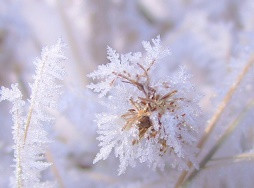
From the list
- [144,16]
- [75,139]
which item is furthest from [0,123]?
[144,16]

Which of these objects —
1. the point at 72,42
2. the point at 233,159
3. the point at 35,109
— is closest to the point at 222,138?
the point at 233,159

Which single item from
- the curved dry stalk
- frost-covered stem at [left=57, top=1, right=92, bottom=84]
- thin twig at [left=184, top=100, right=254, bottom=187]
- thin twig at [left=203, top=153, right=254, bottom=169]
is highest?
frost-covered stem at [left=57, top=1, right=92, bottom=84]

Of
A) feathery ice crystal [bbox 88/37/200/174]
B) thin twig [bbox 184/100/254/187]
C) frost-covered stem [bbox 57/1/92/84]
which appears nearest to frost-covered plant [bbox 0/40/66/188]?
feathery ice crystal [bbox 88/37/200/174]

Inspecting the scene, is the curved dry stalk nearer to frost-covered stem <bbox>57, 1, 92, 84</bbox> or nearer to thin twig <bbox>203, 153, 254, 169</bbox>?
thin twig <bbox>203, 153, 254, 169</bbox>

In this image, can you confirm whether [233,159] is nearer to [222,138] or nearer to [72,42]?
[222,138]

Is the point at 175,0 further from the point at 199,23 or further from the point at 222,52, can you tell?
the point at 222,52
